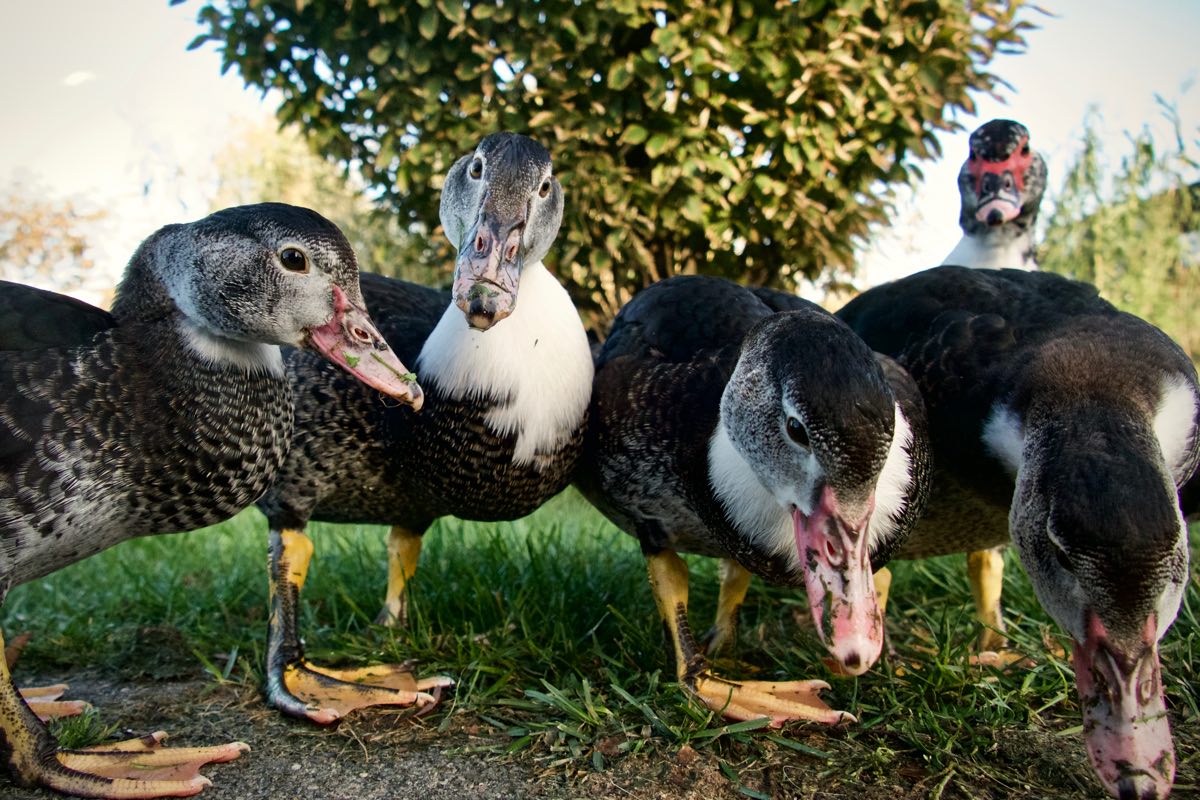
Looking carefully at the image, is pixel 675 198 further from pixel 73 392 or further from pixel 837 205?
pixel 73 392

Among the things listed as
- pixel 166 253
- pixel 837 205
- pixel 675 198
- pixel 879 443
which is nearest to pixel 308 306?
pixel 166 253

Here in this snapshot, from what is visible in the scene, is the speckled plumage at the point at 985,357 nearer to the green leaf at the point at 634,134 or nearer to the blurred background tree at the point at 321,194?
the green leaf at the point at 634,134

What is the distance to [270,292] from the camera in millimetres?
2367

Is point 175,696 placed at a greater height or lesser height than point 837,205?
lesser

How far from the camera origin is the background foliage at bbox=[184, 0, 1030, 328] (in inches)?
185

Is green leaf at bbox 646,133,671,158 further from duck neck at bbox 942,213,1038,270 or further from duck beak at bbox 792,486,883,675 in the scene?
duck beak at bbox 792,486,883,675

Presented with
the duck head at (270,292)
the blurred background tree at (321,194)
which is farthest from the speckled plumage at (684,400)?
the blurred background tree at (321,194)

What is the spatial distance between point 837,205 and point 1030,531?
3.54 m

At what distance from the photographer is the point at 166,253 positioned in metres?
2.49

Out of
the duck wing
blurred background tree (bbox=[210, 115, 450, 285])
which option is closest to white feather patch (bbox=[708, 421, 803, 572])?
the duck wing

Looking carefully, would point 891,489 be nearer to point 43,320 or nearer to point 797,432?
point 797,432

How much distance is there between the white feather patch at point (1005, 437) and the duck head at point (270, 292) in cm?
160

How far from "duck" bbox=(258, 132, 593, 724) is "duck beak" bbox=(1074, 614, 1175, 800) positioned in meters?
1.54

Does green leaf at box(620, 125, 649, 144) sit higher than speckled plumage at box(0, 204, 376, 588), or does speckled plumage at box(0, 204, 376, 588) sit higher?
green leaf at box(620, 125, 649, 144)
